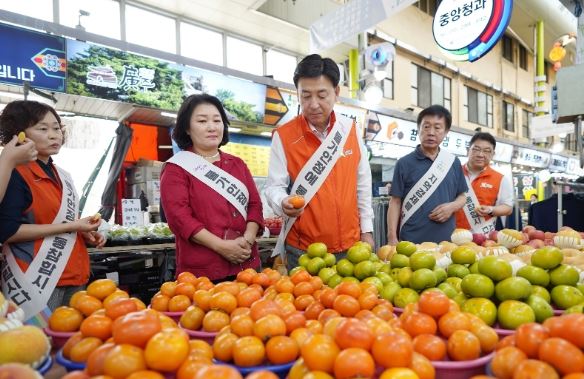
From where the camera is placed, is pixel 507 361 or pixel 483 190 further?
pixel 483 190

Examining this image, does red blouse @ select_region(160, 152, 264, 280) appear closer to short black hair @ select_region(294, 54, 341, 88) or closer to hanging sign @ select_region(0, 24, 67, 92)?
short black hair @ select_region(294, 54, 341, 88)

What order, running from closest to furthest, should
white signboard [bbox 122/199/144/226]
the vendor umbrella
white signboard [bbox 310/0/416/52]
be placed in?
1. white signboard [bbox 310/0/416/52]
2. white signboard [bbox 122/199/144/226]
3. the vendor umbrella

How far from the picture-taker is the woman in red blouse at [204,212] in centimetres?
217

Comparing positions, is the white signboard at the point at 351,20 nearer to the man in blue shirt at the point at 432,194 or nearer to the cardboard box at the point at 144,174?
the man in blue shirt at the point at 432,194

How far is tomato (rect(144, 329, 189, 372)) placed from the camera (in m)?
0.87

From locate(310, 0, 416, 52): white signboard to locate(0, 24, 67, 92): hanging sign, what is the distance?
3481mm

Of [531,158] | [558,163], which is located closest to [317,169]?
[531,158]

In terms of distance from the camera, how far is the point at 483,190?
12.7 feet

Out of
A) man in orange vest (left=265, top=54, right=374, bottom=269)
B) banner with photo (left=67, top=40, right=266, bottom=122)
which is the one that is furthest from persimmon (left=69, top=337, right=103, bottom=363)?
banner with photo (left=67, top=40, right=266, bottom=122)

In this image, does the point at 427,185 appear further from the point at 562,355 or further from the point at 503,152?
the point at 503,152

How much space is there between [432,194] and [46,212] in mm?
2705

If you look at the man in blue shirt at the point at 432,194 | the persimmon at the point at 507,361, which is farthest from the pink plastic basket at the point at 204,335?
the man in blue shirt at the point at 432,194

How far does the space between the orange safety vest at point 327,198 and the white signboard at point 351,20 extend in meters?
2.45

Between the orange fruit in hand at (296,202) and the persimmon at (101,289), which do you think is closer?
the persimmon at (101,289)
